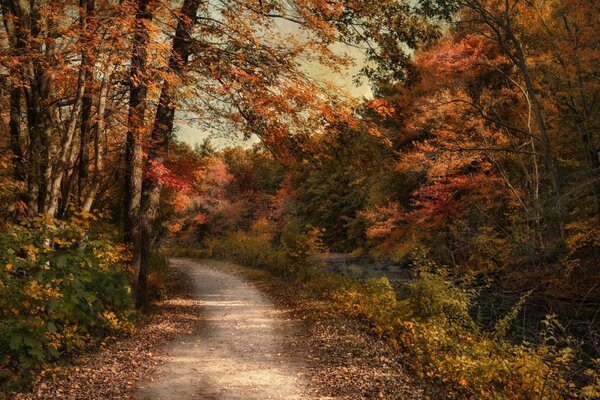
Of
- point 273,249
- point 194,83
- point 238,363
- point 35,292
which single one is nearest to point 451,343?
point 238,363

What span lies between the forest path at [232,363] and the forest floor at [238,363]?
14mm

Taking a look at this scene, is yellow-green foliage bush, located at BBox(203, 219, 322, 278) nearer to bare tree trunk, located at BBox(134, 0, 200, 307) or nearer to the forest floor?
the forest floor

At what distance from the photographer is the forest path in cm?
627

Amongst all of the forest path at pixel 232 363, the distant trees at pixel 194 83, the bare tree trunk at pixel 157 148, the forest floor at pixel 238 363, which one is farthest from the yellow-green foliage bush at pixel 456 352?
the bare tree trunk at pixel 157 148

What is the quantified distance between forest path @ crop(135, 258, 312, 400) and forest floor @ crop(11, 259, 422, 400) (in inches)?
0.6

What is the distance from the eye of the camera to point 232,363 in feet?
25.2

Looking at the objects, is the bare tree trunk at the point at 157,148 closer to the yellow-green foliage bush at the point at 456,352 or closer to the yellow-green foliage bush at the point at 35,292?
the yellow-green foliage bush at the point at 35,292

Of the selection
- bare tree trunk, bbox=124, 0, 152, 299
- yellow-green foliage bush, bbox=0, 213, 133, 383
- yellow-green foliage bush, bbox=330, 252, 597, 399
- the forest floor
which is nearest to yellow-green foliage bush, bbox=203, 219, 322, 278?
the forest floor

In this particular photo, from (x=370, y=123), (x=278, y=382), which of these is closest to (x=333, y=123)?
(x=370, y=123)

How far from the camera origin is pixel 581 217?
523 inches

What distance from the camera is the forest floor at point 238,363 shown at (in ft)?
20.1

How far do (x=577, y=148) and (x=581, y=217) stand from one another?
12.3 ft

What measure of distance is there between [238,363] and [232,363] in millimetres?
97

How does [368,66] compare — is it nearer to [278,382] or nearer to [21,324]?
[278,382]
